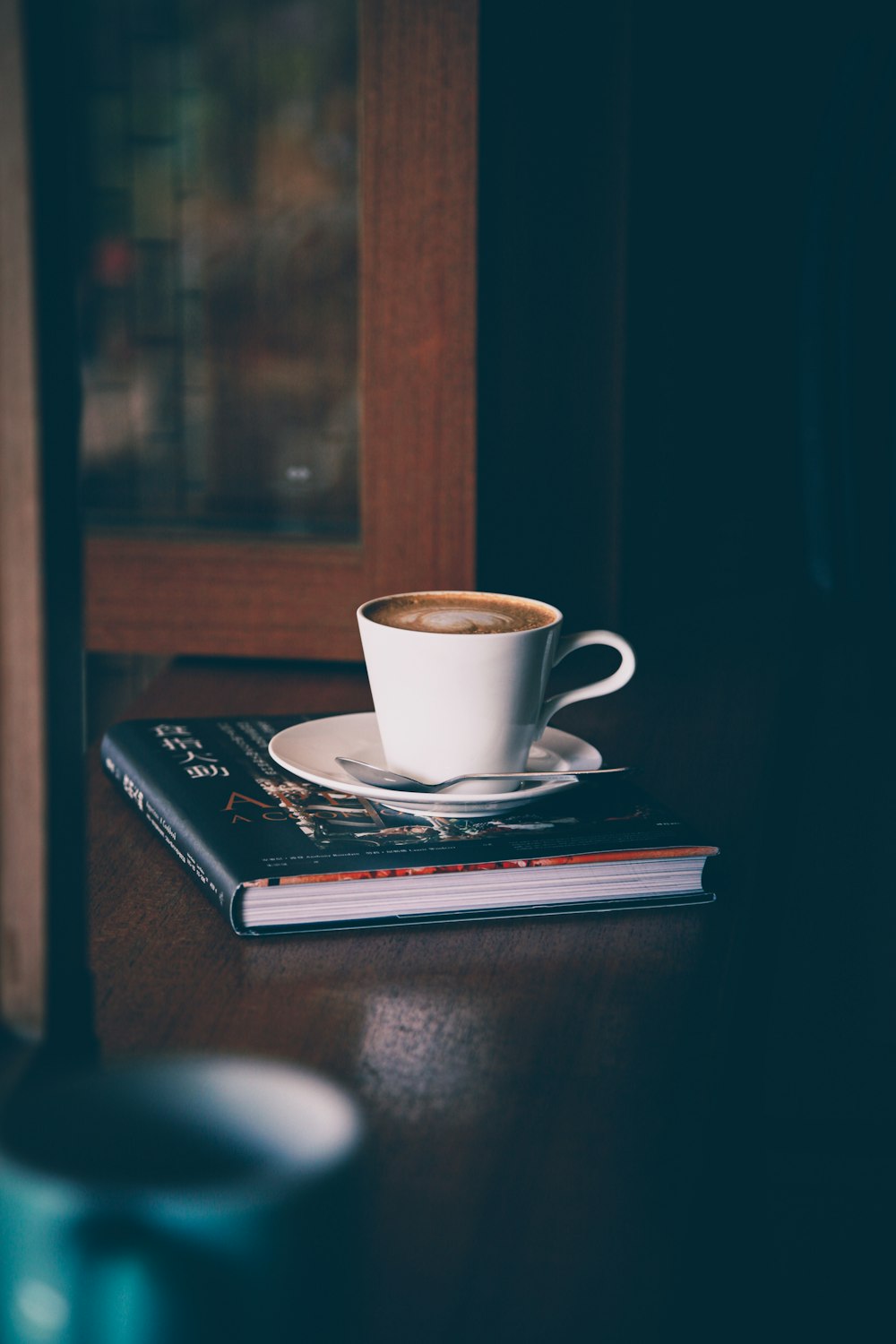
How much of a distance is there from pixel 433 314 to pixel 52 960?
28.1 inches

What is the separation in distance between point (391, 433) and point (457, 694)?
0.38 m

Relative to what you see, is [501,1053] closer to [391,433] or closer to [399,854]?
[399,854]

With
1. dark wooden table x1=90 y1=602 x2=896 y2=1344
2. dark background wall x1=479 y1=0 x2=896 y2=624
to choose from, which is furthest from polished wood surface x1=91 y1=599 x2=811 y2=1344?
dark background wall x1=479 y1=0 x2=896 y2=624

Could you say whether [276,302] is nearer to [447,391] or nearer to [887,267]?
[447,391]

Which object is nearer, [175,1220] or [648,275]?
[175,1220]

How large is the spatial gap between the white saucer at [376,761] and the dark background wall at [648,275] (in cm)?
30

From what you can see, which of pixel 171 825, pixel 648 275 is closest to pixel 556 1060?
pixel 171 825

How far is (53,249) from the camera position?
1.04ft

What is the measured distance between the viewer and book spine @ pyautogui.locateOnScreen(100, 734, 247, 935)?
570 mm

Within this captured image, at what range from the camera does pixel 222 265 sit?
41.8 inches

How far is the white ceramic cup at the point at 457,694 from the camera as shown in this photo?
66 centimetres

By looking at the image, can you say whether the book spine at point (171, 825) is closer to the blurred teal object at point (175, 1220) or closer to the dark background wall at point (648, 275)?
the blurred teal object at point (175, 1220)

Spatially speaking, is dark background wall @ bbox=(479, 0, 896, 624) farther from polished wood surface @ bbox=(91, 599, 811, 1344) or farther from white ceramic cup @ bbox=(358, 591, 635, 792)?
polished wood surface @ bbox=(91, 599, 811, 1344)

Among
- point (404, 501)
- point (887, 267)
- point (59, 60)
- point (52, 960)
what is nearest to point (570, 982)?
point (52, 960)
